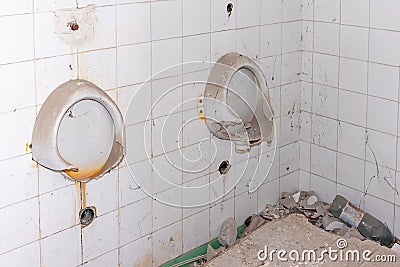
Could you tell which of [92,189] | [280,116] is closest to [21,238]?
[92,189]

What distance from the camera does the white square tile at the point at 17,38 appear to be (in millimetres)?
1919

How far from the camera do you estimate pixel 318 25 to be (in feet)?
9.53

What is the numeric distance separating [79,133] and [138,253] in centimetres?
61

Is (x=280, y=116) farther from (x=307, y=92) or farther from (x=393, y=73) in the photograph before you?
(x=393, y=73)

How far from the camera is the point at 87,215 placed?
227 cm

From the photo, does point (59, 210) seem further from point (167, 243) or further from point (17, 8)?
point (17, 8)

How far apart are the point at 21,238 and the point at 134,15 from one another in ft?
2.90

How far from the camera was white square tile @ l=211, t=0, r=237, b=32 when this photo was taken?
2.54 metres

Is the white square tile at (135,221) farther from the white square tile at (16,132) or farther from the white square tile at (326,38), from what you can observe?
the white square tile at (326,38)

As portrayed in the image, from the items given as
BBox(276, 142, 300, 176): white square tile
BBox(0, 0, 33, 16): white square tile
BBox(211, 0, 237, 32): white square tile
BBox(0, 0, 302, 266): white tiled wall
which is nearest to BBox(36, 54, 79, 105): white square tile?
BBox(0, 0, 302, 266): white tiled wall

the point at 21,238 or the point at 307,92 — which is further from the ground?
the point at 307,92

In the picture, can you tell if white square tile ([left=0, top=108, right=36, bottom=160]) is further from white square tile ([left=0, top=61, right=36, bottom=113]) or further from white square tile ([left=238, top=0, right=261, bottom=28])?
white square tile ([left=238, top=0, right=261, bottom=28])

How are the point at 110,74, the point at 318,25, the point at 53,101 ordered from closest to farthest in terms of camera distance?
the point at 53,101
the point at 110,74
the point at 318,25

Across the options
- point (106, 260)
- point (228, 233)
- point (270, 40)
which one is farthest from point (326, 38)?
point (106, 260)
